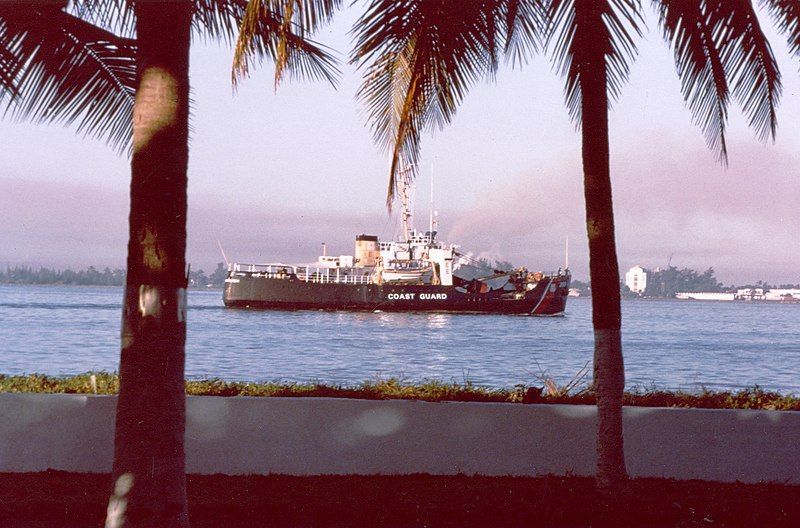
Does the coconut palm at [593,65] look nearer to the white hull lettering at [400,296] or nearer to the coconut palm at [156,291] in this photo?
the coconut palm at [156,291]

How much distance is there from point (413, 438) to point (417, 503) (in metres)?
1.02

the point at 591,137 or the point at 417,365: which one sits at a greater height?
the point at 591,137

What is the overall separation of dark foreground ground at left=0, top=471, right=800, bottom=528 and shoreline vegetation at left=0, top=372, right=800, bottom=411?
3.60ft

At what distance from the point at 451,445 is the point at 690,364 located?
40119 mm

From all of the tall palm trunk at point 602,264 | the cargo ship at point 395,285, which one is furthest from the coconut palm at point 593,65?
the cargo ship at point 395,285

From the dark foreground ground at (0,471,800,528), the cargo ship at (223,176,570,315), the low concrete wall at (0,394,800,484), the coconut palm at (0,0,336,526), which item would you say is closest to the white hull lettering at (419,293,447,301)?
the cargo ship at (223,176,570,315)

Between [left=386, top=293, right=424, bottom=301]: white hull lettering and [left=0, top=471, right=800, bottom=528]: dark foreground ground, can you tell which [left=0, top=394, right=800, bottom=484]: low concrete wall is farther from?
[left=386, top=293, right=424, bottom=301]: white hull lettering

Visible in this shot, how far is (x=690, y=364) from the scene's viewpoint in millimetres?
43594

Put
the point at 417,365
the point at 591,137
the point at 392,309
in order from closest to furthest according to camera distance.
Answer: the point at 591,137 → the point at 417,365 → the point at 392,309

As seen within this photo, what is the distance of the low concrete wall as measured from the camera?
6.59 metres

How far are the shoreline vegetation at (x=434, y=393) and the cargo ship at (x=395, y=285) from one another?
6429 centimetres

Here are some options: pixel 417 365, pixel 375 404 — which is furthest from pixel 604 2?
pixel 417 365

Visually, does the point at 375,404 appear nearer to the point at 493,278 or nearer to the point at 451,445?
the point at 451,445

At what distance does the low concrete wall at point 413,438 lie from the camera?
6590 mm
